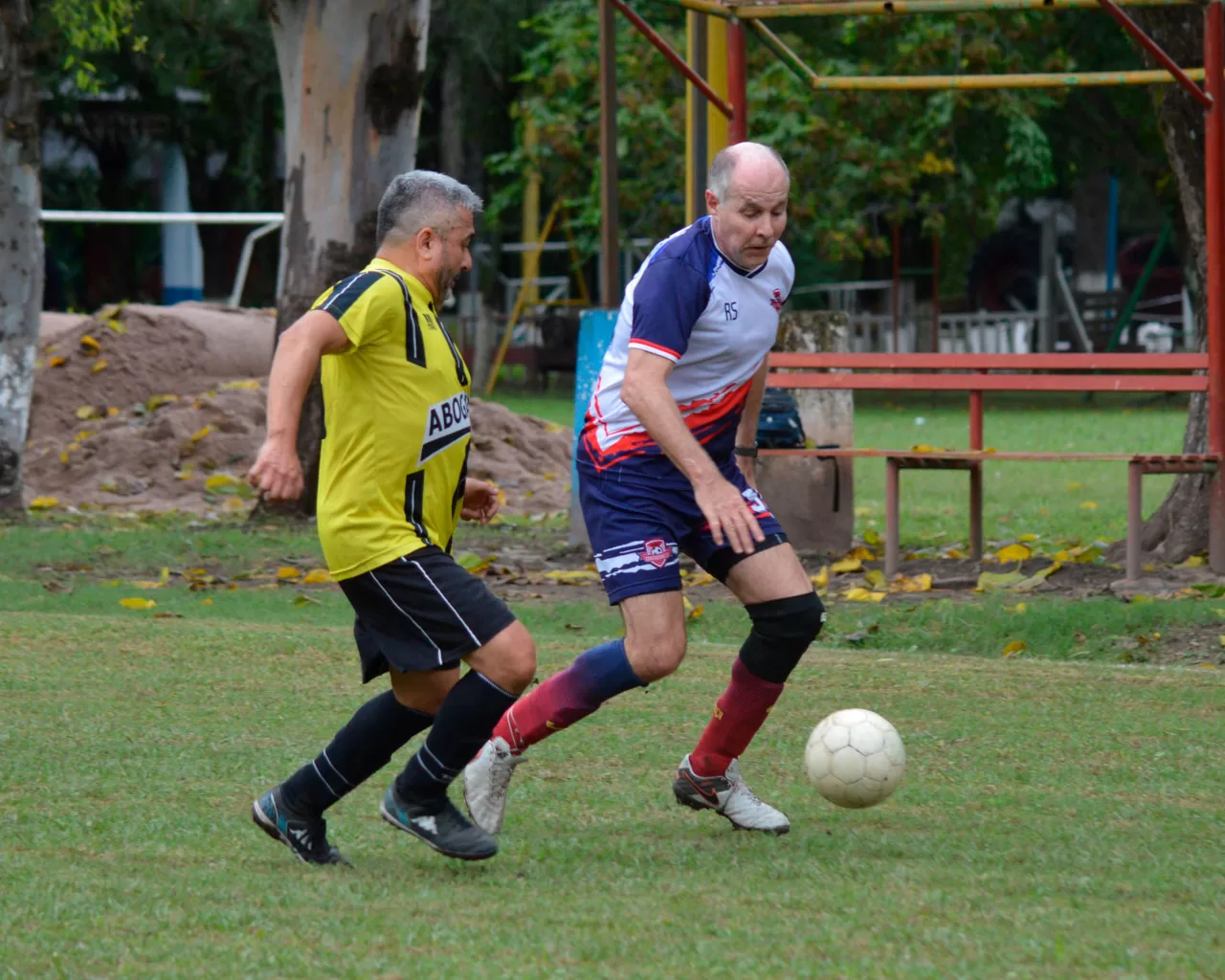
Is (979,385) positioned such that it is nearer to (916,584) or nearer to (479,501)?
(916,584)

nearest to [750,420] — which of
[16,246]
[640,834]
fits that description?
[640,834]

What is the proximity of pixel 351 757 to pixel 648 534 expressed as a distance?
1.03 meters

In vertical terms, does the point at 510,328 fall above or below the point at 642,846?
above

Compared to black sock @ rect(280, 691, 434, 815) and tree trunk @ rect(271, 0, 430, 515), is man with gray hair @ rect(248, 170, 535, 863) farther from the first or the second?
tree trunk @ rect(271, 0, 430, 515)

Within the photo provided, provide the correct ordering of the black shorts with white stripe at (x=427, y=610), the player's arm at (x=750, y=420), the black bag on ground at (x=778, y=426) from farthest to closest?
the black bag on ground at (x=778, y=426) < the player's arm at (x=750, y=420) < the black shorts with white stripe at (x=427, y=610)

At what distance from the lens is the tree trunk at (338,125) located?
1296 cm

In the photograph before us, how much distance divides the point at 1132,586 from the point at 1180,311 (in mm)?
33886

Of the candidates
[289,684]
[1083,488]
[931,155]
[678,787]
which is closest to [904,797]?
[678,787]

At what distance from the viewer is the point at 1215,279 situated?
1005 cm

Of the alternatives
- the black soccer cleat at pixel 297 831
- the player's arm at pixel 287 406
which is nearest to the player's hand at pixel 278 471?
the player's arm at pixel 287 406

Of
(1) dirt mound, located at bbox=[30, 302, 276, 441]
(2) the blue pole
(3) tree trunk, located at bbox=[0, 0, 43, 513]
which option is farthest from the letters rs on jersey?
(2) the blue pole

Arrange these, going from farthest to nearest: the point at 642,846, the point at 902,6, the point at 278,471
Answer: the point at 902,6 < the point at 642,846 < the point at 278,471

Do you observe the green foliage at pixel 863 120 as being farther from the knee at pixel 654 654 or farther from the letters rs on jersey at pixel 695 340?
the knee at pixel 654 654

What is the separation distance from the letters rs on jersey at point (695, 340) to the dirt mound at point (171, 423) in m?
9.77
